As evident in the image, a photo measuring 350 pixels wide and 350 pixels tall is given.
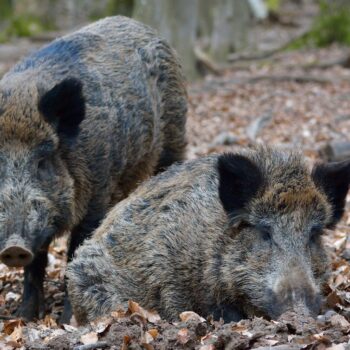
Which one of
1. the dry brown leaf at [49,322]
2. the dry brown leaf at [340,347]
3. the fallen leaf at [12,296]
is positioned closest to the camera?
the dry brown leaf at [340,347]

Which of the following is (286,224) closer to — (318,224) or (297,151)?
(318,224)

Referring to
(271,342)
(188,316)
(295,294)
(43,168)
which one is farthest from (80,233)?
(271,342)

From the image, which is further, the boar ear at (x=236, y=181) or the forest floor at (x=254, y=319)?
the boar ear at (x=236, y=181)

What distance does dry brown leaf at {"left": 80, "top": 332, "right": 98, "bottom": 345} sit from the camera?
5.15 meters

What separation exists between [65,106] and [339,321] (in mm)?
3207

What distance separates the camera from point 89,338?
204 inches

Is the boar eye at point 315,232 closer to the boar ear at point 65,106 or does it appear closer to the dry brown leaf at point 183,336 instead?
the dry brown leaf at point 183,336

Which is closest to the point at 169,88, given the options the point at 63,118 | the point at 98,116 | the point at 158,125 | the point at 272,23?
the point at 158,125

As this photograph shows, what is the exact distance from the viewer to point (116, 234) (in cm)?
654

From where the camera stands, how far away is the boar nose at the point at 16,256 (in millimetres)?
6305

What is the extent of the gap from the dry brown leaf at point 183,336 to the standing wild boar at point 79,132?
1.66m

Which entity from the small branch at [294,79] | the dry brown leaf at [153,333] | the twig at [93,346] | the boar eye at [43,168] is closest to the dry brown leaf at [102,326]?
the twig at [93,346]

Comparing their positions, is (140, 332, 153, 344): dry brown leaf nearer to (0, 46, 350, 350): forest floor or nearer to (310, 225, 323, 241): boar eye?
(0, 46, 350, 350): forest floor

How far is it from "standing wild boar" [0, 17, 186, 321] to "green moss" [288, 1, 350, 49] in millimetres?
20121
